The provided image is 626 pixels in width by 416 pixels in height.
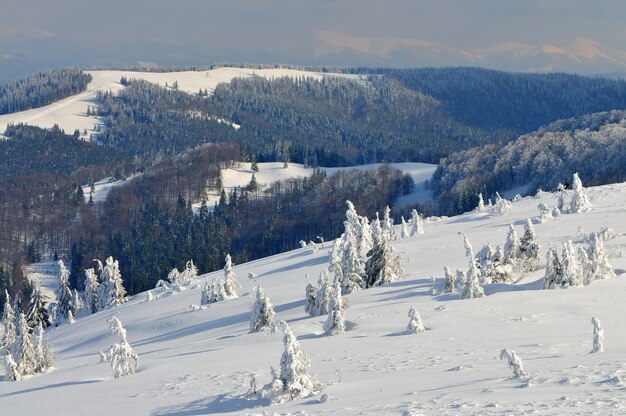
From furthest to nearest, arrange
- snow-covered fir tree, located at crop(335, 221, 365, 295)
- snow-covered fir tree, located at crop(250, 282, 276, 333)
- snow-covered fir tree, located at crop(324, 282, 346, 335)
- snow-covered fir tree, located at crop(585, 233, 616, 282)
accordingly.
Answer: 1. snow-covered fir tree, located at crop(335, 221, 365, 295)
2. snow-covered fir tree, located at crop(250, 282, 276, 333)
3. snow-covered fir tree, located at crop(585, 233, 616, 282)
4. snow-covered fir tree, located at crop(324, 282, 346, 335)

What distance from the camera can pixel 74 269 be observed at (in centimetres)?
15188

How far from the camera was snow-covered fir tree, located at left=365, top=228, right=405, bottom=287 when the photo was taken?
4175cm

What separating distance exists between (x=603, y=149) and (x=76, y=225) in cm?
12792

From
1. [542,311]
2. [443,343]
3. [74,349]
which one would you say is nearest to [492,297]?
[542,311]

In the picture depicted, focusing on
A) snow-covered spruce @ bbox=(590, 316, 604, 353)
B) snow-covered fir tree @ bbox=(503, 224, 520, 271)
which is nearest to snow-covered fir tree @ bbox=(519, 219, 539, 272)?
snow-covered fir tree @ bbox=(503, 224, 520, 271)

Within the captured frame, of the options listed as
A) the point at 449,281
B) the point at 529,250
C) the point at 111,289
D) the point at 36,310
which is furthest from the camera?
the point at 36,310

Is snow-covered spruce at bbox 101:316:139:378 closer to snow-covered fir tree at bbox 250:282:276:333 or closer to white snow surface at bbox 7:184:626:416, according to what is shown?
white snow surface at bbox 7:184:626:416

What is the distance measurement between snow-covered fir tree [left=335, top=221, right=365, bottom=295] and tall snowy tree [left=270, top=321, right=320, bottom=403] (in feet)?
66.0

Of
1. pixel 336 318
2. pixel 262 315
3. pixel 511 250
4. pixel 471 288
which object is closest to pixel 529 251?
pixel 511 250

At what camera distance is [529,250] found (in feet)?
123

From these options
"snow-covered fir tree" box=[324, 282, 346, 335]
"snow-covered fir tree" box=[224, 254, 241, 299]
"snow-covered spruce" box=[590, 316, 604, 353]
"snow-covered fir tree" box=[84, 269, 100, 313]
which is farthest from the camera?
"snow-covered fir tree" box=[84, 269, 100, 313]

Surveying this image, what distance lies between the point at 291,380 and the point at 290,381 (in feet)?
0.15

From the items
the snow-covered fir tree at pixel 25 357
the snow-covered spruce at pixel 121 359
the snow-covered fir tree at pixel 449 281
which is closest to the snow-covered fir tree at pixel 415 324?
the snow-covered fir tree at pixel 449 281

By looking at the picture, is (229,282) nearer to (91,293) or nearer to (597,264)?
(597,264)
